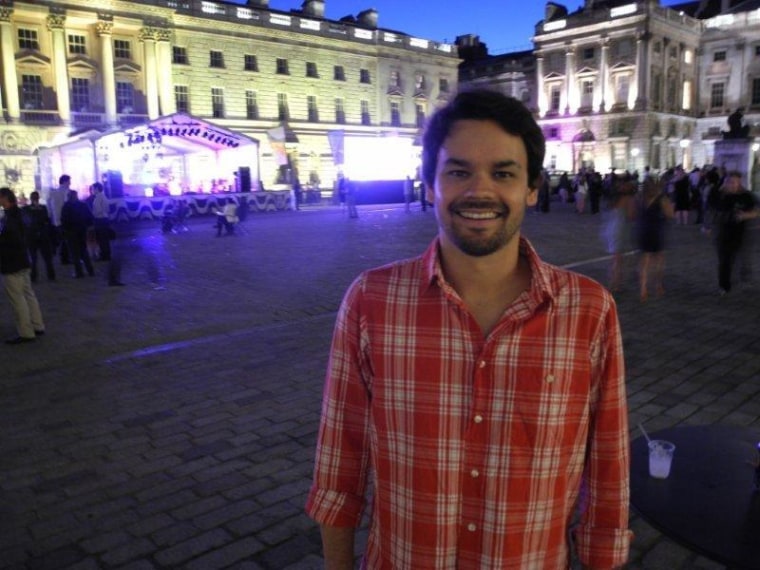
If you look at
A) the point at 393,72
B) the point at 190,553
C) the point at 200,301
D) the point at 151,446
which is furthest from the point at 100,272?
the point at 393,72

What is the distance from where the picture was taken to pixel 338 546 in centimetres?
164

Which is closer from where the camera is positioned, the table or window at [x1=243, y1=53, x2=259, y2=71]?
the table

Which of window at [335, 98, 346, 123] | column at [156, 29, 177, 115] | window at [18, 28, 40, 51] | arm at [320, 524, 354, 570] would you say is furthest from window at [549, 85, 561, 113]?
arm at [320, 524, 354, 570]

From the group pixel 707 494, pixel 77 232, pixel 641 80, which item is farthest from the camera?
pixel 641 80

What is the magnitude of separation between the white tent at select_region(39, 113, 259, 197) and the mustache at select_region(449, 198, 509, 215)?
26.0 metres

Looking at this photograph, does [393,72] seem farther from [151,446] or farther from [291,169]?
[151,446]

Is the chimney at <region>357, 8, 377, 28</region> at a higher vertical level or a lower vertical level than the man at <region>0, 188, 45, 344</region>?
higher

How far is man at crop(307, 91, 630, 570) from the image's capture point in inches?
60.8

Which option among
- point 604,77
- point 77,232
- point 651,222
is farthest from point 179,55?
point 651,222

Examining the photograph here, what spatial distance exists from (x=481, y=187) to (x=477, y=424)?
0.58 metres

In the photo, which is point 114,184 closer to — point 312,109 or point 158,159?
point 158,159

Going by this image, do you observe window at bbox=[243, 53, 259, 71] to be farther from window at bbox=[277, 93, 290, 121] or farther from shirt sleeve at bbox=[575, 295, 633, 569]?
shirt sleeve at bbox=[575, 295, 633, 569]

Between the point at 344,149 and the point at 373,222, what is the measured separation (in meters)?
8.49

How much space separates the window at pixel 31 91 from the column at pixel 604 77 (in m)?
46.4
